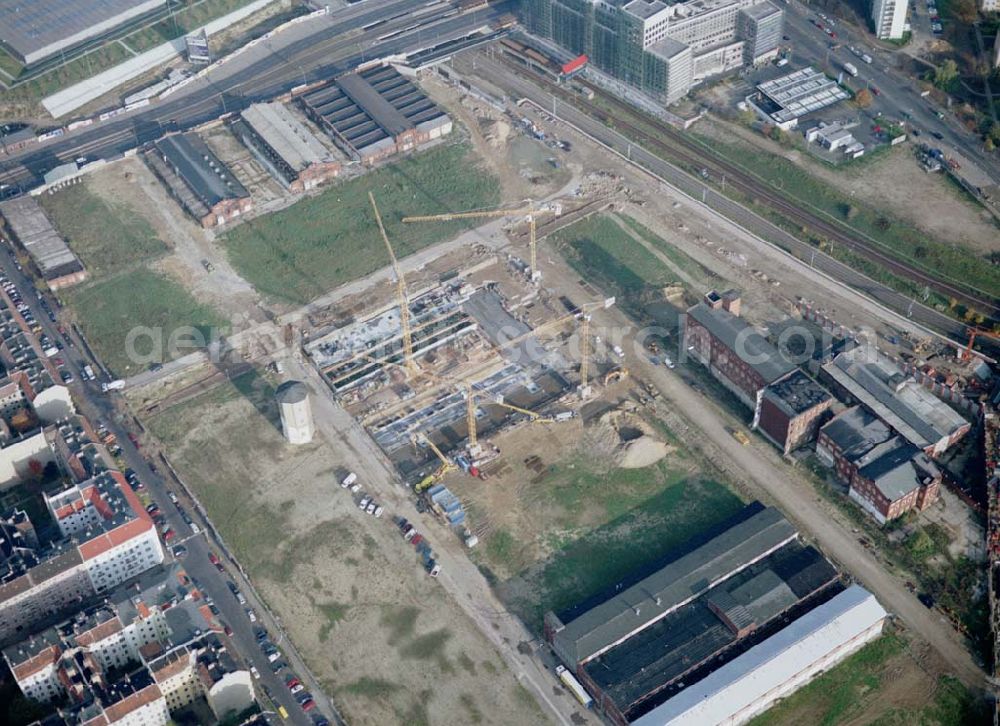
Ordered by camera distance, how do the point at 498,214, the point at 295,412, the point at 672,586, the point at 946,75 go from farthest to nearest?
the point at 946,75 < the point at 498,214 < the point at 295,412 < the point at 672,586

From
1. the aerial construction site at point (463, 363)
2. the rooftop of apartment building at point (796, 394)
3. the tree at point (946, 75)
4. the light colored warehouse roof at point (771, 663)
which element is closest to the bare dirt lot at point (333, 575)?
the aerial construction site at point (463, 363)

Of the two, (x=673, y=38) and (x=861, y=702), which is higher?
(x=673, y=38)

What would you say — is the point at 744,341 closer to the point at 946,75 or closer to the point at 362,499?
the point at 362,499

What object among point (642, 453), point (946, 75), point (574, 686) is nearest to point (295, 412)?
point (642, 453)

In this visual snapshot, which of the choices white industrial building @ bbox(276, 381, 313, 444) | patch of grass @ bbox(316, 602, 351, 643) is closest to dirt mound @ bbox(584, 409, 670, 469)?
white industrial building @ bbox(276, 381, 313, 444)

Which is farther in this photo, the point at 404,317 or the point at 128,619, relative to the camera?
the point at 404,317

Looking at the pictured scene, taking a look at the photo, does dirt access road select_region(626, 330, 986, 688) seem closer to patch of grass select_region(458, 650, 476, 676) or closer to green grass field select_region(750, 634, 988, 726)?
green grass field select_region(750, 634, 988, 726)

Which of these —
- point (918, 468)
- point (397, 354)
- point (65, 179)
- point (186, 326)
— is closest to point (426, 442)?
point (397, 354)

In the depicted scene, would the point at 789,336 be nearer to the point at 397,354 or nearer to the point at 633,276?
the point at 633,276
